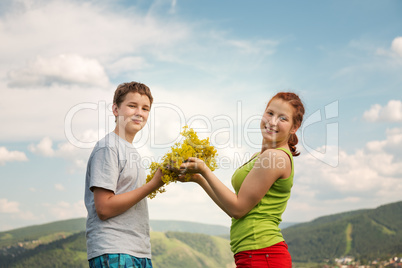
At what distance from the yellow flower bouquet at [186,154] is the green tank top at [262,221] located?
0.41 m

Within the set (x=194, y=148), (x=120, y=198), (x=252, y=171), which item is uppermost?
(x=194, y=148)

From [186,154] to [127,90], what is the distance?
52.0 inches

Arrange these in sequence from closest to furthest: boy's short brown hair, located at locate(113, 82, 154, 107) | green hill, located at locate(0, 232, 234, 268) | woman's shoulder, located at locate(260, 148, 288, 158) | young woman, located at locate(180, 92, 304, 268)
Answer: young woman, located at locate(180, 92, 304, 268), woman's shoulder, located at locate(260, 148, 288, 158), boy's short brown hair, located at locate(113, 82, 154, 107), green hill, located at locate(0, 232, 234, 268)

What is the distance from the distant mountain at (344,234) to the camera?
14800 cm

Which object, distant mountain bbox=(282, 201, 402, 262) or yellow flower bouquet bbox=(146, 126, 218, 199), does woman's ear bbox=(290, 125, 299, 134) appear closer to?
yellow flower bouquet bbox=(146, 126, 218, 199)

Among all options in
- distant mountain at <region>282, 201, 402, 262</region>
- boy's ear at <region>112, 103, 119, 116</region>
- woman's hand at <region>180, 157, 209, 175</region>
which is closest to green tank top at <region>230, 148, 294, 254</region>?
woman's hand at <region>180, 157, 209, 175</region>

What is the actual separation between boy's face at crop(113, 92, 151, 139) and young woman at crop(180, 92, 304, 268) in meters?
1.00

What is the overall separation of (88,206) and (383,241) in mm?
173409

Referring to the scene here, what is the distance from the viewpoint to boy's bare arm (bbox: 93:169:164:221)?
3727 mm

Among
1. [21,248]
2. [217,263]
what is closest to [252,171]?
[21,248]

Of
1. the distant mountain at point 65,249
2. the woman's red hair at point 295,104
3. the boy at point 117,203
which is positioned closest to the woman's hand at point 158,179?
the boy at point 117,203

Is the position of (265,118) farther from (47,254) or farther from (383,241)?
(383,241)

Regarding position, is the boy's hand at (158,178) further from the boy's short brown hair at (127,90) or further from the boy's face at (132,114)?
the boy's short brown hair at (127,90)

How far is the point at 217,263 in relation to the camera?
195625 millimetres
